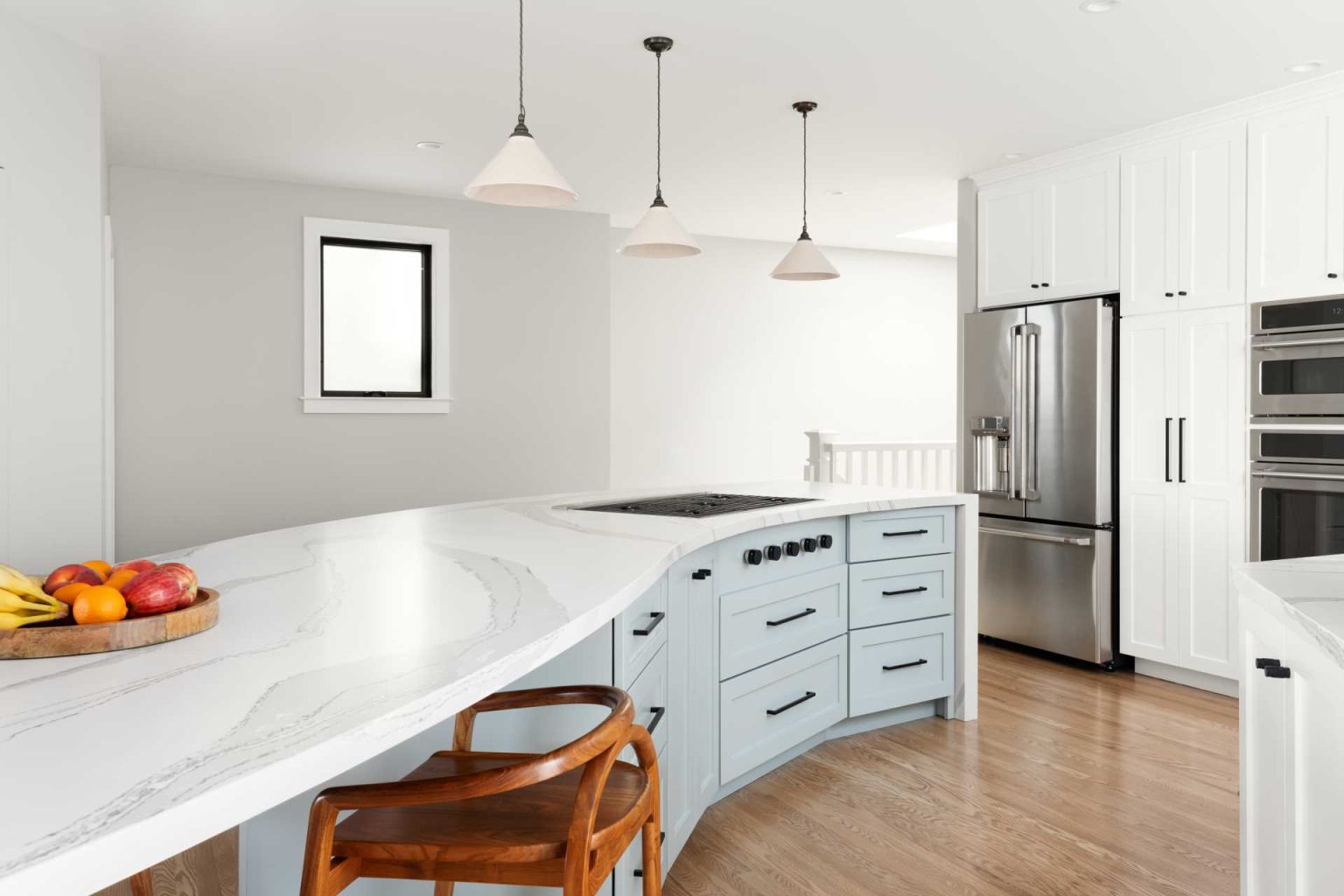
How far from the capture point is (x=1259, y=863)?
151 centimetres

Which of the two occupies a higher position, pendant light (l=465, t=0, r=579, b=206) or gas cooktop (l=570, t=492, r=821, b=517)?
pendant light (l=465, t=0, r=579, b=206)

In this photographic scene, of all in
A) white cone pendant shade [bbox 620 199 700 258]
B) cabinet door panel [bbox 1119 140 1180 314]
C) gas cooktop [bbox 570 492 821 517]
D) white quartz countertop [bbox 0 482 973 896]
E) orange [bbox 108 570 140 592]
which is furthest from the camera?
cabinet door panel [bbox 1119 140 1180 314]

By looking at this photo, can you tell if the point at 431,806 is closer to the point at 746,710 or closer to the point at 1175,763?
the point at 746,710

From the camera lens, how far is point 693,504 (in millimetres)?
3002

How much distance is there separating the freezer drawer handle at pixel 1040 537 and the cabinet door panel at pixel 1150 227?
3.47 feet

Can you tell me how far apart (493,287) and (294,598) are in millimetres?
→ 4582

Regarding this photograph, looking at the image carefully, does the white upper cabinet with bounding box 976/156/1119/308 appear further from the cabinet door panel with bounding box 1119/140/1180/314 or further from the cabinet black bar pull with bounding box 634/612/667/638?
the cabinet black bar pull with bounding box 634/612/667/638

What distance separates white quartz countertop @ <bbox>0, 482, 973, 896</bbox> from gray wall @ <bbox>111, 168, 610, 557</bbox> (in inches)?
136

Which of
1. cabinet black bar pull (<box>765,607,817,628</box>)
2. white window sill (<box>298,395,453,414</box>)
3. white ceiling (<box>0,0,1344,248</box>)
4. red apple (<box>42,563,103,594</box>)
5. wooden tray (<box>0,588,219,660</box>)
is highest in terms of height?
white ceiling (<box>0,0,1344,248</box>)

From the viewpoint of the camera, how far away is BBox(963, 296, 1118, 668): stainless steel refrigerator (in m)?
4.36

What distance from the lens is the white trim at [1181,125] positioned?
3652 millimetres

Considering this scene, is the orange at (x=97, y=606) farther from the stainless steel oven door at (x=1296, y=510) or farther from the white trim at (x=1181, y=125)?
the white trim at (x=1181, y=125)

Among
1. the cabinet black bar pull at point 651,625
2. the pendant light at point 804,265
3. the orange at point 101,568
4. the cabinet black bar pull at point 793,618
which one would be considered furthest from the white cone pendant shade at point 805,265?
the orange at point 101,568

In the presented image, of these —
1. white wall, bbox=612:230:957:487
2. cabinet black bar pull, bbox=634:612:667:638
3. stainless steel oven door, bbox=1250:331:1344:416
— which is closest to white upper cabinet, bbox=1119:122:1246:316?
stainless steel oven door, bbox=1250:331:1344:416
